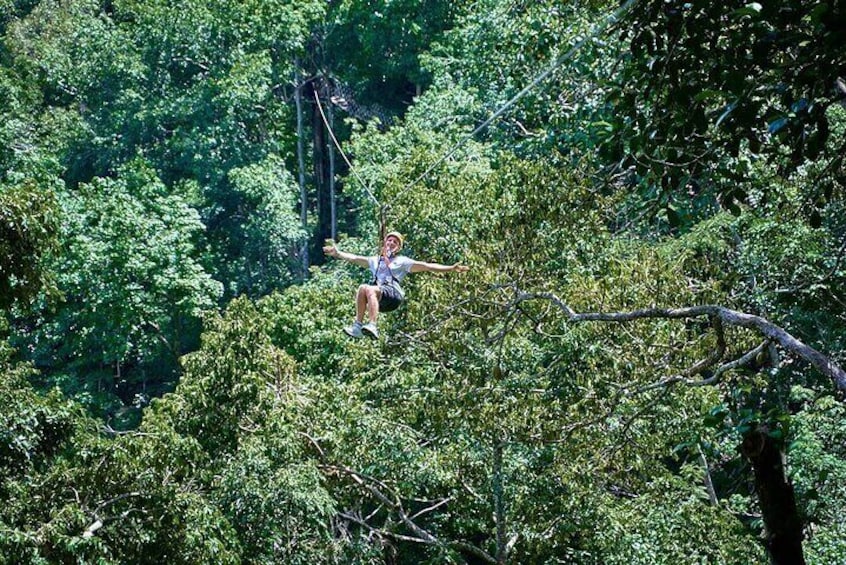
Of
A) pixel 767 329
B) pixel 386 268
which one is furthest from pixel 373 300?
pixel 767 329

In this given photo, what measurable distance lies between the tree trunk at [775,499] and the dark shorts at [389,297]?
12.7 ft

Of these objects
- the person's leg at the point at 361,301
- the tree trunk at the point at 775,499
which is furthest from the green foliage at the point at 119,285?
the tree trunk at the point at 775,499

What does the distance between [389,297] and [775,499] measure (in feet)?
13.1

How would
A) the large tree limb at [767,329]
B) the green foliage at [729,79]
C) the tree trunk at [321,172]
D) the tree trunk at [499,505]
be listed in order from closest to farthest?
the green foliage at [729,79], the large tree limb at [767,329], the tree trunk at [499,505], the tree trunk at [321,172]

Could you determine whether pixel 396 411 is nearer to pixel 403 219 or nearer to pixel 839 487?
pixel 403 219

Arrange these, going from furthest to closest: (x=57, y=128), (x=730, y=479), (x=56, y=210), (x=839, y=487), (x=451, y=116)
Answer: (x=57, y=128)
(x=451, y=116)
(x=730, y=479)
(x=839, y=487)
(x=56, y=210)

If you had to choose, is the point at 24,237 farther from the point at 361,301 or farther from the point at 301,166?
the point at 301,166

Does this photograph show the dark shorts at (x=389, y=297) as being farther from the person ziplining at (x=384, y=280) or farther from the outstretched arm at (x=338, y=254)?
the outstretched arm at (x=338, y=254)

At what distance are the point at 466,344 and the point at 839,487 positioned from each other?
3.10 meters

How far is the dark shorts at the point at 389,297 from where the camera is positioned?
8.38 meters

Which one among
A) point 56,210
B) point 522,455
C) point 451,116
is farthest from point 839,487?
point 451,116

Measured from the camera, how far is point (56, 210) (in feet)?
27.4

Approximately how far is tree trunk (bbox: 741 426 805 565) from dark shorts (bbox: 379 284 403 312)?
3.88m

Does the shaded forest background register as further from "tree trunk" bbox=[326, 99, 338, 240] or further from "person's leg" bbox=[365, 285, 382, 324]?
"tree trunk" bbox=[326, 99, 338, 240]
